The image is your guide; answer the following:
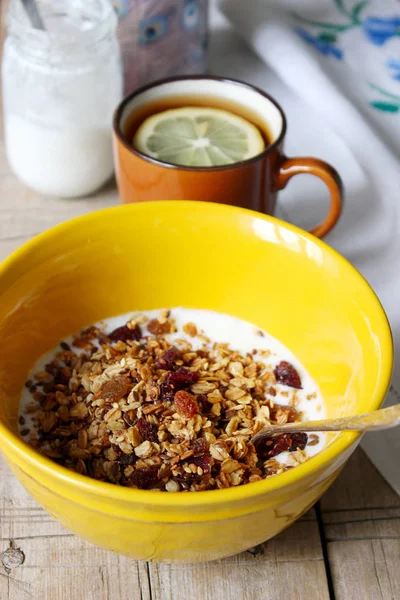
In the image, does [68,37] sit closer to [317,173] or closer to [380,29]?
[317,173]

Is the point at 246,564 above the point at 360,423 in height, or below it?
below

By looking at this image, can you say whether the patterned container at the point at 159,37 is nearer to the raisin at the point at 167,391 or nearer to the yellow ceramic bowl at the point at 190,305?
the yellow ceramic bowl at the point at 190,305

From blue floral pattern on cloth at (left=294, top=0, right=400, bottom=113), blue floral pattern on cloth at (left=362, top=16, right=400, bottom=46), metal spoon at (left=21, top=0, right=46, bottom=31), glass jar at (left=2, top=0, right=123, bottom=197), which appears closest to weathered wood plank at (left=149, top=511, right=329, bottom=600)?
glass jar at (left=2, top=0, right=123, bottom=197)

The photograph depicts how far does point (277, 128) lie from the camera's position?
3.02 ft

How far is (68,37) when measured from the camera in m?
0.96

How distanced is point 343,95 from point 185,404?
0.61 m

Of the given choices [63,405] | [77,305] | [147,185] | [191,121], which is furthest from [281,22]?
[63,405]

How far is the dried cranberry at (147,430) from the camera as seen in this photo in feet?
2.27

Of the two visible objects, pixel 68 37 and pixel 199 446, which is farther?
pixel 68 37

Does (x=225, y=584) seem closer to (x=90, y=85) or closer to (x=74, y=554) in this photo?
(x=74, y=554)

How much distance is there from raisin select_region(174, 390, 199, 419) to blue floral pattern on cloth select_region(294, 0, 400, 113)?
696 millimetres

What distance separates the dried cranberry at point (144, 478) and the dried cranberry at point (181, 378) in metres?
0.09

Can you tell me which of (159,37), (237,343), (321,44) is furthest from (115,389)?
(321,44)

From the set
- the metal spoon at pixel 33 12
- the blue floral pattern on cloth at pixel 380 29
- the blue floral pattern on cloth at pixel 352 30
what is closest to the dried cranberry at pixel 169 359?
the metal spoon at pixel 33 12
